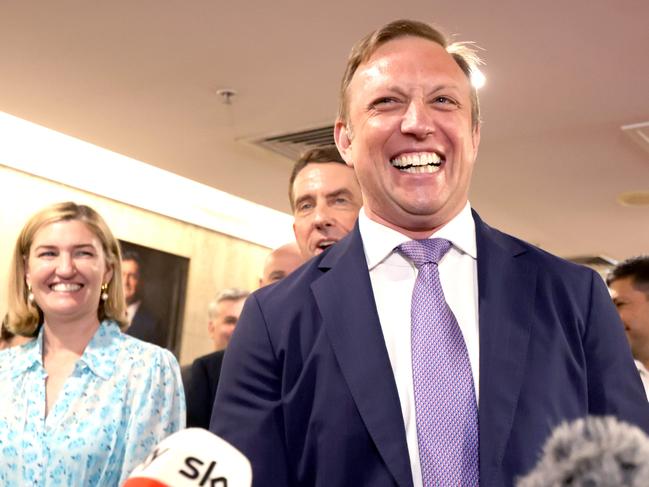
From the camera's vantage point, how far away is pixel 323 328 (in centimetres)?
137

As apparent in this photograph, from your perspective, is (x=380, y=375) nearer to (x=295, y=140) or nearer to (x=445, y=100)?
(x=445, y=100)

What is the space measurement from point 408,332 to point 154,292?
6980 mm

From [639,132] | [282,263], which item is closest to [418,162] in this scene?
[282,263]

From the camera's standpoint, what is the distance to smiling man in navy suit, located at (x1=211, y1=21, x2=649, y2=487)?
1257mm

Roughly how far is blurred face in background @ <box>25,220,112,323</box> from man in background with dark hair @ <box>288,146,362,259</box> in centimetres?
84

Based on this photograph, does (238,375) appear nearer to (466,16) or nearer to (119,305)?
(119,305)

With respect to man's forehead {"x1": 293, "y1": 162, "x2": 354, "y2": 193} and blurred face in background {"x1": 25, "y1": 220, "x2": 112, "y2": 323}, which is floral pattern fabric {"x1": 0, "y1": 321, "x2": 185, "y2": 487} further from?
man's forehead {"x1": 293, "y1": 162, "x2": 354, "y2": 193}

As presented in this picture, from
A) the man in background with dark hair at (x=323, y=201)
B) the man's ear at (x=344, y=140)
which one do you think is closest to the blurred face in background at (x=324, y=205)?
the man in background with dark hair at (x=323, y=201)

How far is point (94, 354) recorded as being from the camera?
2.79 m

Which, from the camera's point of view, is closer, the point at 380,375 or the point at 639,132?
the point at 380,375

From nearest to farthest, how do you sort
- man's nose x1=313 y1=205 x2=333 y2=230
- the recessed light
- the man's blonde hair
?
the man's blonde hair < man's nose x1=313 y1=205 x2=333 y2=230 < the recessed light

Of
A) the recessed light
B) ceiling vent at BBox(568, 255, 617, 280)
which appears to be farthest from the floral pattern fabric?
ceiling vent at BBox(568, 255, 617, 280)

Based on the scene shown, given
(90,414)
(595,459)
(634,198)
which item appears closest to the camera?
(595,459)

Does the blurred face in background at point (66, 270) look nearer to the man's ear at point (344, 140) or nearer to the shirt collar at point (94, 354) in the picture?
the shirt collar at point (94, 354)
